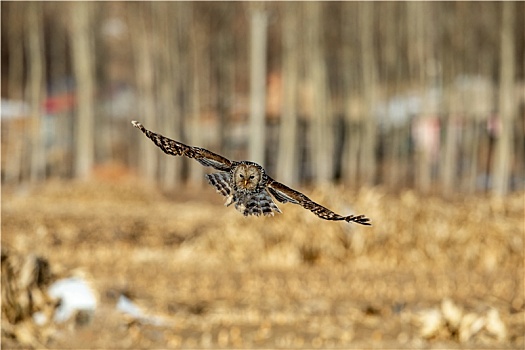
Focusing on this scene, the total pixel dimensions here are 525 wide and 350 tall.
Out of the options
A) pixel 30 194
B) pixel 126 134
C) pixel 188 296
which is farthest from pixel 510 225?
pixel 126 134

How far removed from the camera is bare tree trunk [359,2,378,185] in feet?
90.5

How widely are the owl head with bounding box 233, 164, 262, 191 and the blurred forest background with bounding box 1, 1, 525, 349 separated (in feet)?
13.4

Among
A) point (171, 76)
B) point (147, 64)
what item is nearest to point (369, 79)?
point (171, 76)

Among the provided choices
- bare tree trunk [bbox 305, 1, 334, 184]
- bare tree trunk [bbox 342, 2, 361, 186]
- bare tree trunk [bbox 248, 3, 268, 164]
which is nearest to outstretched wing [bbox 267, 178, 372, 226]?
bare tree trunk [bbox 248, 3, 268, 164]

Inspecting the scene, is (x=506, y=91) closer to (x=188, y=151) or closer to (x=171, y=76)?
(x=171, y=76)

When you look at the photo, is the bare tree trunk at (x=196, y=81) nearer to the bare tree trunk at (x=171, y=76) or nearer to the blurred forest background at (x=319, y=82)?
the blurred forest background at (x=319, y=82)

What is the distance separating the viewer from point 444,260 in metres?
11.9

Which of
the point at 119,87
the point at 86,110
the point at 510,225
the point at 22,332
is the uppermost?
the point at 119,87

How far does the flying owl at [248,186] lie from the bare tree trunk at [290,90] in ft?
72.8

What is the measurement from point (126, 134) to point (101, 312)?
3810cm

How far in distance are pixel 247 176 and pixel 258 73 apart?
1725cm

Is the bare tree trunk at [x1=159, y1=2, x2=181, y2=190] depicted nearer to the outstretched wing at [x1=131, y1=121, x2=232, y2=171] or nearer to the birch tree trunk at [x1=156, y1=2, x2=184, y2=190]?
the birch tree trunk at [x1=156, y1=2, x2=184, y2=190]

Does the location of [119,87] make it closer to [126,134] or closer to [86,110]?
[126,134]

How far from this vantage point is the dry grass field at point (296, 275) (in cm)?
757
